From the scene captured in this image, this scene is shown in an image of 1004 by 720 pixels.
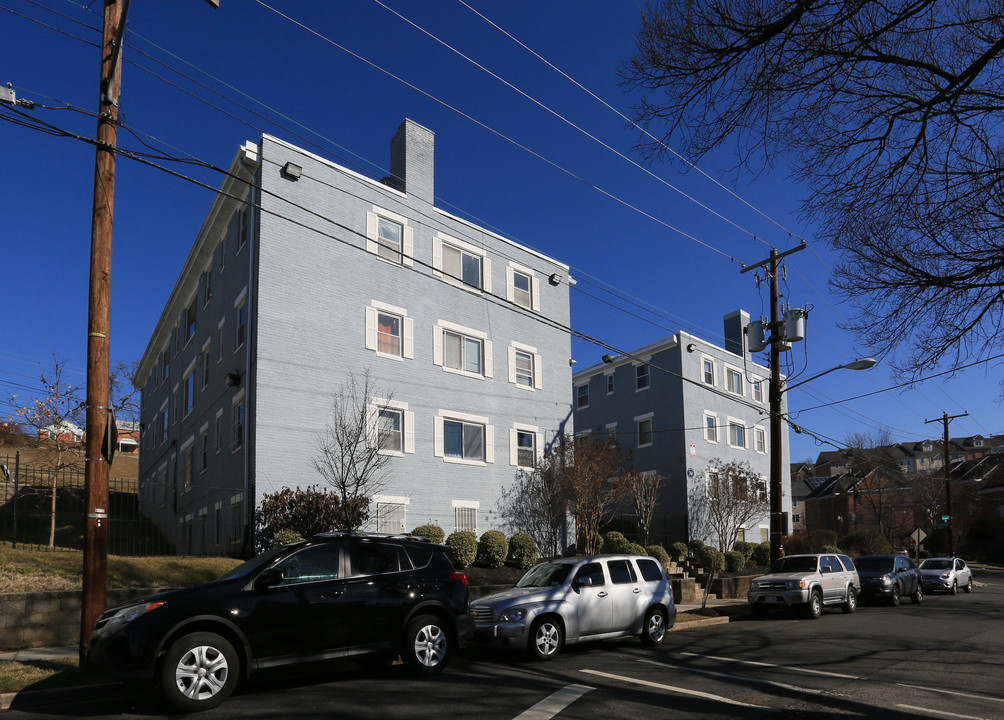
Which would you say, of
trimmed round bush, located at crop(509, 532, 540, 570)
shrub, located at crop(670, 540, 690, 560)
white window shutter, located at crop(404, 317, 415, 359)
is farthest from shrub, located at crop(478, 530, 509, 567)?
shrub, located at crop(670, 540, 690, 560)

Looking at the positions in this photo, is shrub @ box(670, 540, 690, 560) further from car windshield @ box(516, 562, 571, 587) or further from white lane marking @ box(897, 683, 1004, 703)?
white lane marking @ box(897, 683, 1004, 703)

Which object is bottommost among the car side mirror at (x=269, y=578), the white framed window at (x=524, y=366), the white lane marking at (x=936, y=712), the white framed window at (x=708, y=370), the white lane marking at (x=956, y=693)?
the white lane marking at (x=956, y=693)

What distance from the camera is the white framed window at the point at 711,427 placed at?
3734 centimetres

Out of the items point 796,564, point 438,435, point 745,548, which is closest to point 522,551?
point 438,435

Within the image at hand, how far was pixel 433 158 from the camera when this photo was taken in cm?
2695

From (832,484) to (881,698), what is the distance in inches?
3106

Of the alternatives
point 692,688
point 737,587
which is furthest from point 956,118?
point 737,587

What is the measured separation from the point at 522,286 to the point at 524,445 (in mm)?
6094

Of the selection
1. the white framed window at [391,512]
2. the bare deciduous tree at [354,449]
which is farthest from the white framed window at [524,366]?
the white framed window at [391,512]

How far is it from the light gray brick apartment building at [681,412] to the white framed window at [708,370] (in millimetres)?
51

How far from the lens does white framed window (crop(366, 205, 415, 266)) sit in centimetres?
2414

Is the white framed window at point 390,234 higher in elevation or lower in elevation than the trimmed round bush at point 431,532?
higher

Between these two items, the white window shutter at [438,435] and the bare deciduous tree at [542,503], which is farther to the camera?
the bare deciduous tree at [542,503]

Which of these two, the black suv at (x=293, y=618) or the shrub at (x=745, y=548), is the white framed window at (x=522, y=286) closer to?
the shrub at (x=745, y=548)
